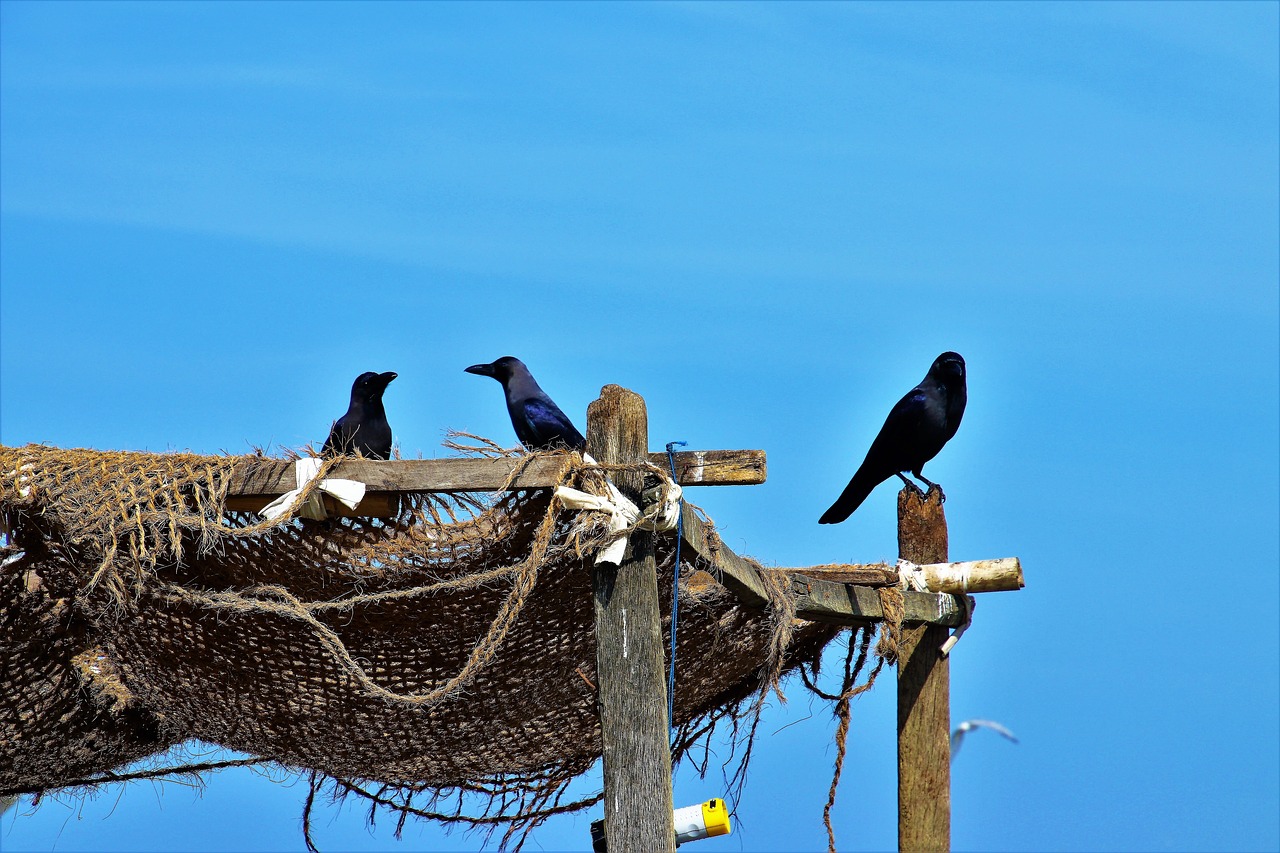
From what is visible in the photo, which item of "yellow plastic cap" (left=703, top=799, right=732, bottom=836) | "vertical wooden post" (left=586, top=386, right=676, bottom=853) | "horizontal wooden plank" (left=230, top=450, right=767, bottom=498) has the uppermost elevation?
"horizontal wooden plank" (left=230, top=450, right=767, bottom=498)

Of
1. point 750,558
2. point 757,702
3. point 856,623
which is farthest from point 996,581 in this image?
point 750,558

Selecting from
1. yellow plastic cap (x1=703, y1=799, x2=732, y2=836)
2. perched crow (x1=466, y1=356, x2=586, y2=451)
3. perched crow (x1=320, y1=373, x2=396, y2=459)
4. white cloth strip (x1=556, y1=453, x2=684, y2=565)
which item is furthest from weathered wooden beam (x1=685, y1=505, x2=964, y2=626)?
perched crow (x1=320, y1=373, x2=396, y2=459)

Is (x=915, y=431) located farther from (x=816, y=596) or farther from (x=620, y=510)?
(x=620, y=510)

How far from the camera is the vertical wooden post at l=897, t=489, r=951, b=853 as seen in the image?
592 centimetres

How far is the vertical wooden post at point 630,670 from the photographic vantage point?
144 inches

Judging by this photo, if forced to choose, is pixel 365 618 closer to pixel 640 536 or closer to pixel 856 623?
pixel 640 536

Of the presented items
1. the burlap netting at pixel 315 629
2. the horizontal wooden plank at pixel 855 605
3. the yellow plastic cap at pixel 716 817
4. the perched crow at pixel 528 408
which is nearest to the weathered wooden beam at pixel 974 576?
the horizontal wooden plank at pixel 855 605

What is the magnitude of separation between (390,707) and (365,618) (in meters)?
0.55

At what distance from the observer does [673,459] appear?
374 cm

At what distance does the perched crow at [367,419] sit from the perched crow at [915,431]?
2322 millimetres

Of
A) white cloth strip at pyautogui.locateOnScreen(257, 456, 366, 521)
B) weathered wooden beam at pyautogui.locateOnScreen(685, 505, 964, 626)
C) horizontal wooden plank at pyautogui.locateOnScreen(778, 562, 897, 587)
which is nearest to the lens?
white cloth strip at pyautogui.locateOnScreen(257, 456, 366, 521)

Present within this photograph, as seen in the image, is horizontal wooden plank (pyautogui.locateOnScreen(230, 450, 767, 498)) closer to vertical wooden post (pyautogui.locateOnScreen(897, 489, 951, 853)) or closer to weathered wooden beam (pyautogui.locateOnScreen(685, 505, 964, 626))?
weathered wooden beam (pyautogui.locateOnScreen(685, 505, 964, 626))

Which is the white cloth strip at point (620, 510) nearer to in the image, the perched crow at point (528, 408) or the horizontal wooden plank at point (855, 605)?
the horizontal wooden plank at point (855, 605)

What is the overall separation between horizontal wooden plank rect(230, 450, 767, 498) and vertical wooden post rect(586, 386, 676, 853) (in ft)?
0.45
